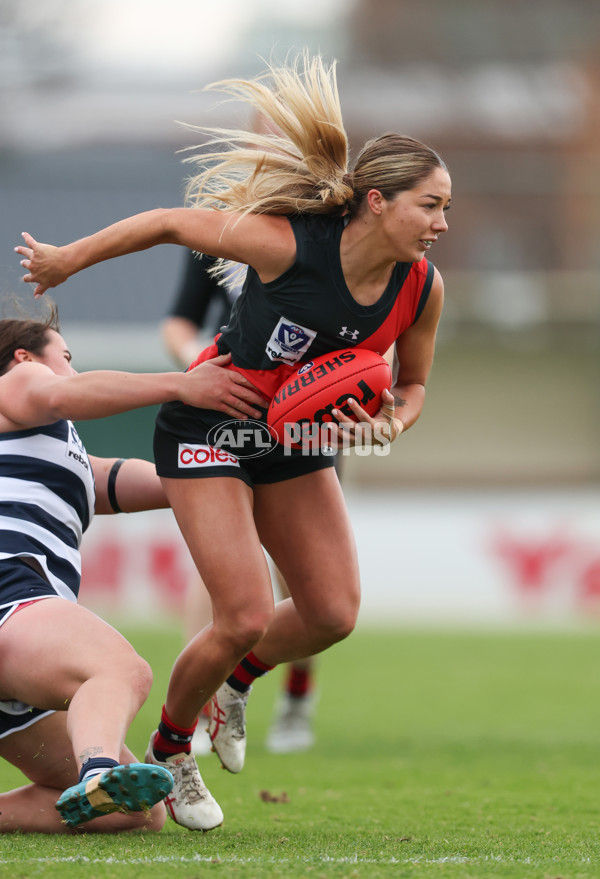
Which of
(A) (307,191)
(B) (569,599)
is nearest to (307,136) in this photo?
(A) (307,191)

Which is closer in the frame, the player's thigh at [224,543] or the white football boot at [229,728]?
the player's thigh at [224,543]

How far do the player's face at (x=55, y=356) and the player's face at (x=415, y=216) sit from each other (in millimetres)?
1113

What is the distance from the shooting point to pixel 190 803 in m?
3.79

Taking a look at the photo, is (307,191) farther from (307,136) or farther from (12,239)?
(12,239)

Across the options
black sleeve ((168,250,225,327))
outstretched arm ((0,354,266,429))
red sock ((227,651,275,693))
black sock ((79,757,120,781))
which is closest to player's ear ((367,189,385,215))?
outstretched arm ((0,354,266,429))

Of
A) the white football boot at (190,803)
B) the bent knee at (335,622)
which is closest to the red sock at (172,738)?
the white football boot at (190,803)

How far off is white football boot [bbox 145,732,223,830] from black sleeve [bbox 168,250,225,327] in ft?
8.12

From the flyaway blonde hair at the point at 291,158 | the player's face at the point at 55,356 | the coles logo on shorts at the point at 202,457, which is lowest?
the coles logo on shorts at the point at 202,457

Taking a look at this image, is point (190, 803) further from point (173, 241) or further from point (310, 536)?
point (173, 241)

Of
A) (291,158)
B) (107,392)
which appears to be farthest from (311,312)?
(107,392)

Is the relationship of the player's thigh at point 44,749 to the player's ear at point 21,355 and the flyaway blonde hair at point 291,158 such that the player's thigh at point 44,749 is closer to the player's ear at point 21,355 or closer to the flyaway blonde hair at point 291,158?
the player's ear at point 21,355

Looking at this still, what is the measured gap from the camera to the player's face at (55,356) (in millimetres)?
3818

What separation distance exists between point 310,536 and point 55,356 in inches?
40.6

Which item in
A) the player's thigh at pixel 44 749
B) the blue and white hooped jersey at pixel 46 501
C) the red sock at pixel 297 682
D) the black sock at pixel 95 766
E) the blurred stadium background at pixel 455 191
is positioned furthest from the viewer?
the blurred stadium background at pixel 455 191
